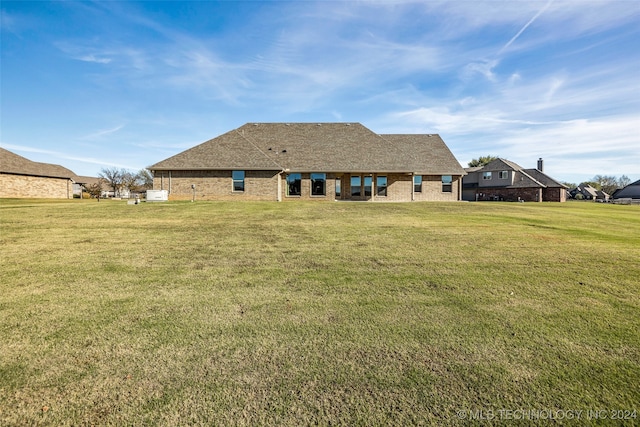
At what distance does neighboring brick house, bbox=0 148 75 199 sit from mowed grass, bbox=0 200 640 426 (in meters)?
38.9

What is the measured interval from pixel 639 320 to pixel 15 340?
7.70 metres

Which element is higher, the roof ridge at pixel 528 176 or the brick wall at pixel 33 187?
the roof ridge at pixel 528 176

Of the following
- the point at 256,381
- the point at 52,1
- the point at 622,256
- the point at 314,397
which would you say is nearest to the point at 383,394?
the point at 314,397

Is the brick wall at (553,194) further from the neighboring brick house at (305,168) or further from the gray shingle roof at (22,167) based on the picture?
the gray shingle roof at (22,167)

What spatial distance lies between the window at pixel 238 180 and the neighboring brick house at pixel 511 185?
37061 mm

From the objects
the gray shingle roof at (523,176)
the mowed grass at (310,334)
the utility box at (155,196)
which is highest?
the gray shingle roof at (523,176)

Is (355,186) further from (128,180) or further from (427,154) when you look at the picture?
(128,180)

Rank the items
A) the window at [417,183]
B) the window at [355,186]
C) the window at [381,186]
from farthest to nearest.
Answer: the window at [417,183] < the window at [381,186] < the window at [355,186]

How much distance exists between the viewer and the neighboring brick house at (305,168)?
25.6 metres

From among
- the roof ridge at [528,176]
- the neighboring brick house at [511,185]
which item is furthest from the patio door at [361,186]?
the roof ridge at [528,176]

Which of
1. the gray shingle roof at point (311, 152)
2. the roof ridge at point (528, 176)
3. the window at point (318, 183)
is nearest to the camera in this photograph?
the gray shingle roof at point (311, 152)

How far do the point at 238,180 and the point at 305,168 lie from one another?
5840 millimetres

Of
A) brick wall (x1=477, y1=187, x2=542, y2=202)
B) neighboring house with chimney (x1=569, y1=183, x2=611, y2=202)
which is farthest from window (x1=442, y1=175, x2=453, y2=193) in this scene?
neighboring house with chimney (x1=569, y1=183, x2=611, y2=202)

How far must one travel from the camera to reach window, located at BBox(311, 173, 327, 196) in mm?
26922
